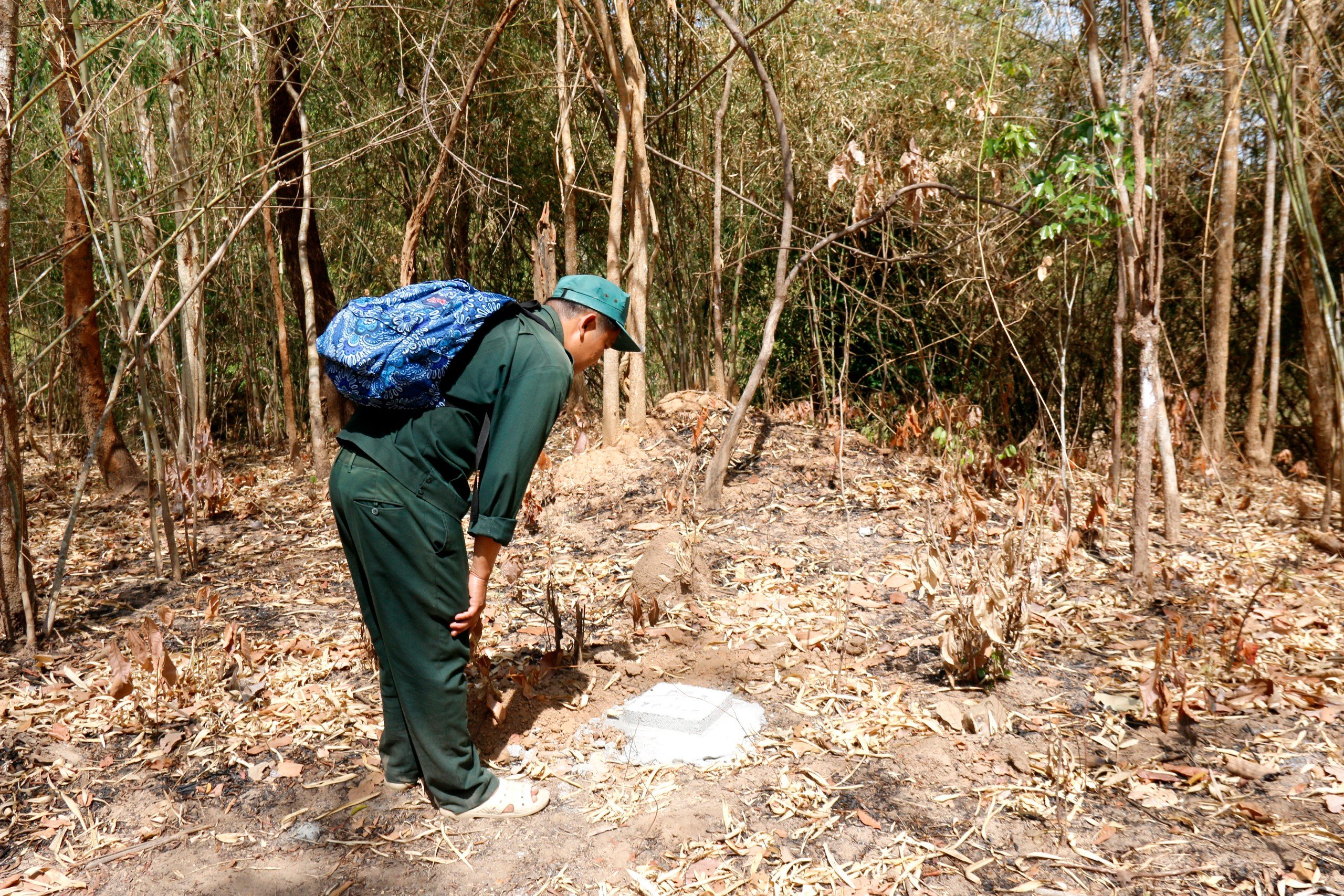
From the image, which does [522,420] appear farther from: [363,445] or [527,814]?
[527,814]

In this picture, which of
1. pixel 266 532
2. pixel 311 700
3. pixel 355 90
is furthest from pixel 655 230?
pixel 311 700

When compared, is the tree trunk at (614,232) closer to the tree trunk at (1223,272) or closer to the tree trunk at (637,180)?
the tree trunk at (637,180)

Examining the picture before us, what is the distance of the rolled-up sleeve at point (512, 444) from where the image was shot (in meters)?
2.13

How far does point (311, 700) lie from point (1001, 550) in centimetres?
242

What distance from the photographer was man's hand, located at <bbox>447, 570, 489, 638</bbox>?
226cm

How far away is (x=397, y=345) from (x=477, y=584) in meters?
0.61

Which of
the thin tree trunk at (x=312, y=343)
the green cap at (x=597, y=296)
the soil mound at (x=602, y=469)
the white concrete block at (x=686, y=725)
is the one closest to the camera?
the green cap at (x=597, y=296)

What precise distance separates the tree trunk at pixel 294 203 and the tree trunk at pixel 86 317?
1005mm

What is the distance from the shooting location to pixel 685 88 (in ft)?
19.4

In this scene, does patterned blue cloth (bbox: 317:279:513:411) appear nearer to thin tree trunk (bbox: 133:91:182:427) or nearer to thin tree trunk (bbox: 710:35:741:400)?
thin tree trunk (bbox: 133:91:182:427)

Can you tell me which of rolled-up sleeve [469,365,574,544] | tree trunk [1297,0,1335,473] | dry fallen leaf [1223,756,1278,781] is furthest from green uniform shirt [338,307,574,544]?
tree trunk [1297,0,1335,473]

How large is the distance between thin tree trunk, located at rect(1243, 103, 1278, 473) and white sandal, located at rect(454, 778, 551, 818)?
4698mm

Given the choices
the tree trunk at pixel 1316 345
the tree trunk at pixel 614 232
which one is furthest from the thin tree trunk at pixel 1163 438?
the tree trunk at pixel 614 232

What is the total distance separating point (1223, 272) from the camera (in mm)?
5262
